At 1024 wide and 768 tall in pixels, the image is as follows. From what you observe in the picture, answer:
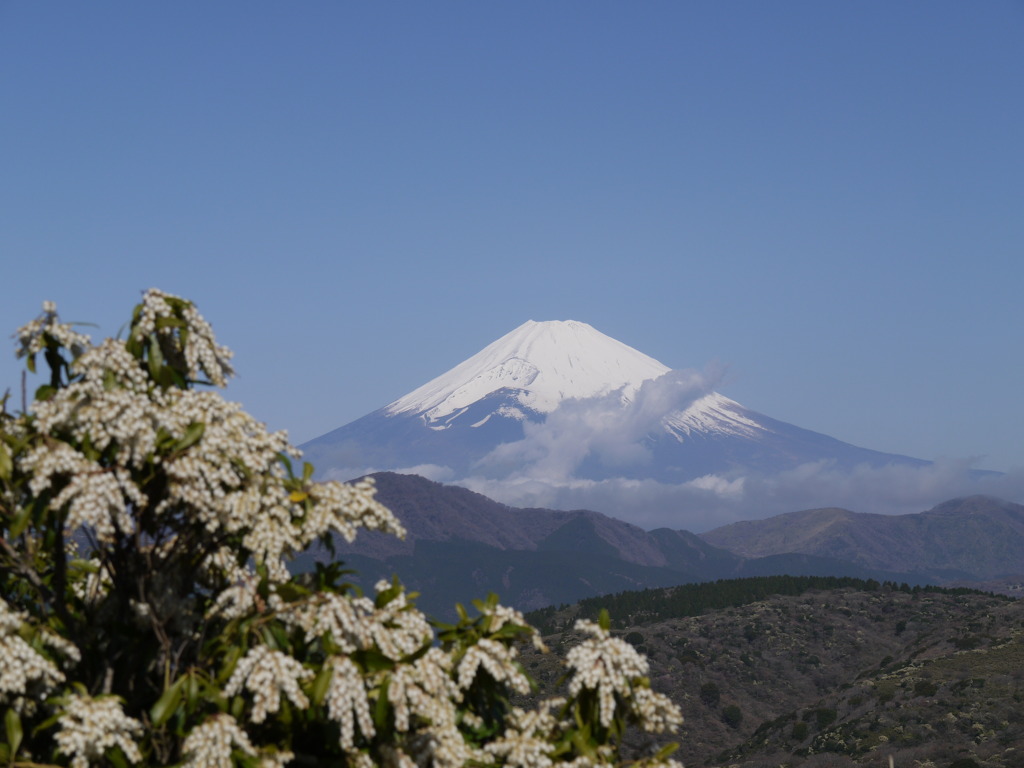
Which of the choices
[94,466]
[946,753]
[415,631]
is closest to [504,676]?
[415,631]

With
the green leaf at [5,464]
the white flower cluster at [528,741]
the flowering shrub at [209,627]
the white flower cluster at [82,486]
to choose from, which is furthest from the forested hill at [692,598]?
the white flower cluster at [82,486]

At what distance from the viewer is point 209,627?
10992 millimetres

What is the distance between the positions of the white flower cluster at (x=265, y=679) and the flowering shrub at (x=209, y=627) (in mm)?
21

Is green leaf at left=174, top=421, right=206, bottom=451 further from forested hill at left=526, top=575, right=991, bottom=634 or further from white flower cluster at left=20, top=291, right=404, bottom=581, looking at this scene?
forested hill at left=526, top=575, right=991, bottom=634

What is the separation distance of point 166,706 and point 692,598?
113 meters

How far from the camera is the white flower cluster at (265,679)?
27.8 feet

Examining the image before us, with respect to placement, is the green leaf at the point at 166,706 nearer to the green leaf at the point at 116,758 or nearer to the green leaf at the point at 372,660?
the green leaf at the point at 116,758

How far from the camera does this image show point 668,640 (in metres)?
92.1

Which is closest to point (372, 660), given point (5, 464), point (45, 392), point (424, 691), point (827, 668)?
point (424, 691)

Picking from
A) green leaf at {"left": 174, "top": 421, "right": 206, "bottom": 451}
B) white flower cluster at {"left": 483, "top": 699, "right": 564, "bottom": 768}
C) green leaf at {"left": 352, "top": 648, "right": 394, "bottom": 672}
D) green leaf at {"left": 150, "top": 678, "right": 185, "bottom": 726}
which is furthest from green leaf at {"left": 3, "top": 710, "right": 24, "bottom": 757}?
white flower cluster at {"left": 483, "top": 699, "right": 564, "bottom": 768}

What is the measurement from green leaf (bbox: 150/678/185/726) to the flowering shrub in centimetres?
2

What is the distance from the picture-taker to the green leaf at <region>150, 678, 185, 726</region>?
346 inches

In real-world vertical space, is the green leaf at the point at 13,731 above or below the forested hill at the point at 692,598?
above

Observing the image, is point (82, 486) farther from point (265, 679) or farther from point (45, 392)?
point (265, 679)
